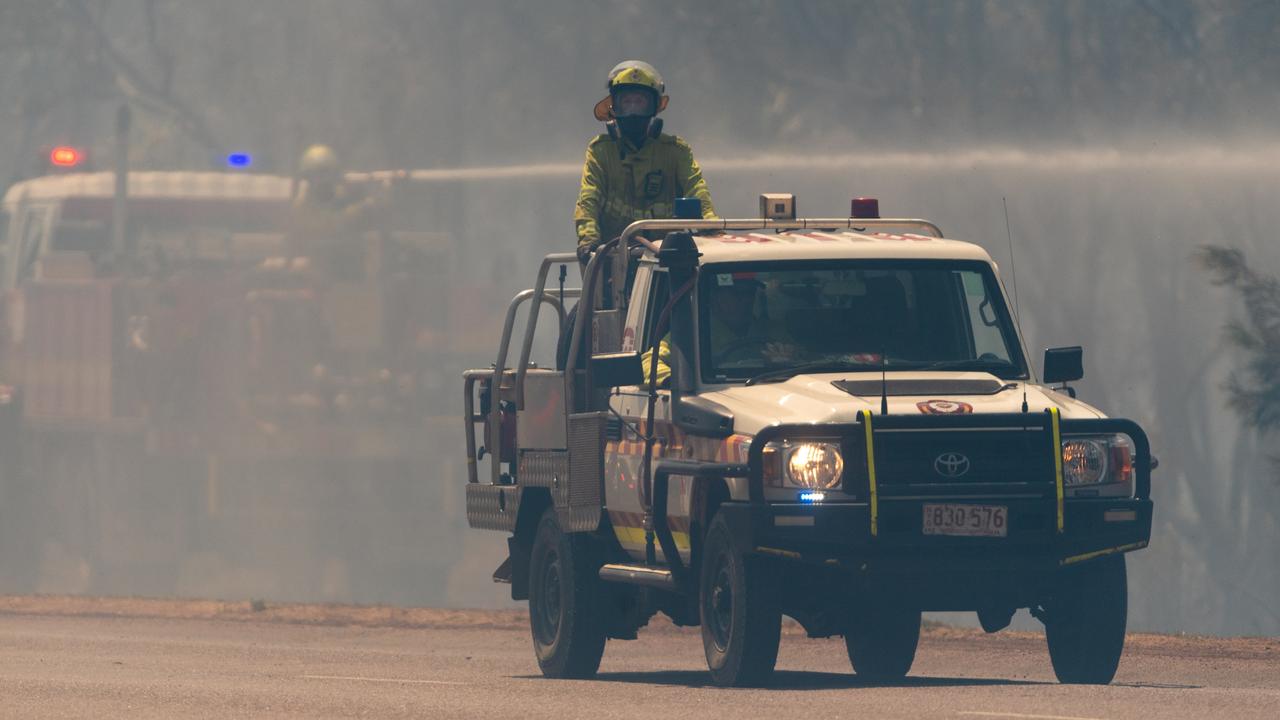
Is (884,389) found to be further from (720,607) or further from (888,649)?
(888,649)

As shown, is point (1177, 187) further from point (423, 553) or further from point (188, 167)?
point (188, 167)

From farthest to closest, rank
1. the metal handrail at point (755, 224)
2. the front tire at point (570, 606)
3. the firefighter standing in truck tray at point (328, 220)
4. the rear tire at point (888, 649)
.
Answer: the firefighter standing in truck tray at point (328, 220)
the rear tire at point (888, 649)
the front tire at point (570, 606)
the metal handrail at point (755, 224)

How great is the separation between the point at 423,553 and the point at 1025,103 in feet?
32.2

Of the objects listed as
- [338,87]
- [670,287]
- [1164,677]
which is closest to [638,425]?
[670,287]

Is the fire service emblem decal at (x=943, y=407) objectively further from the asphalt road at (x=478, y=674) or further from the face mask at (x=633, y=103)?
the face mask at (x=633, y=103)

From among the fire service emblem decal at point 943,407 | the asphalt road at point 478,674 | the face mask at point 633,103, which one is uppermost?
the face mask at point 633,103

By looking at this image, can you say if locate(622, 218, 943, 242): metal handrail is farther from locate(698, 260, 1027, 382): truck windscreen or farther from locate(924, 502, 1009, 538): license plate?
locate(924, 502, 1009, 538): license plate

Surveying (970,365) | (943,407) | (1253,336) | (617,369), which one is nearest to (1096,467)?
(943,407)

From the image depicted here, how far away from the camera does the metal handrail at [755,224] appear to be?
12.5 m

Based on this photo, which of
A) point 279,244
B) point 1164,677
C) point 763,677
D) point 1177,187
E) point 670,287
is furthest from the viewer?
point 279,244

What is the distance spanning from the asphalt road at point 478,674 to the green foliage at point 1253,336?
11.2 m

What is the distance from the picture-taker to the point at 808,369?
37.8 feet

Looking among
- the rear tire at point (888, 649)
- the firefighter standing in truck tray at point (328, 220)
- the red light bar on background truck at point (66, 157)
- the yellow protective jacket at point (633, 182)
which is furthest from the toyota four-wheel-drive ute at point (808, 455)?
the red light bar on background truck at point (66, 157)

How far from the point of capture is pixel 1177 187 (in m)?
30.7
